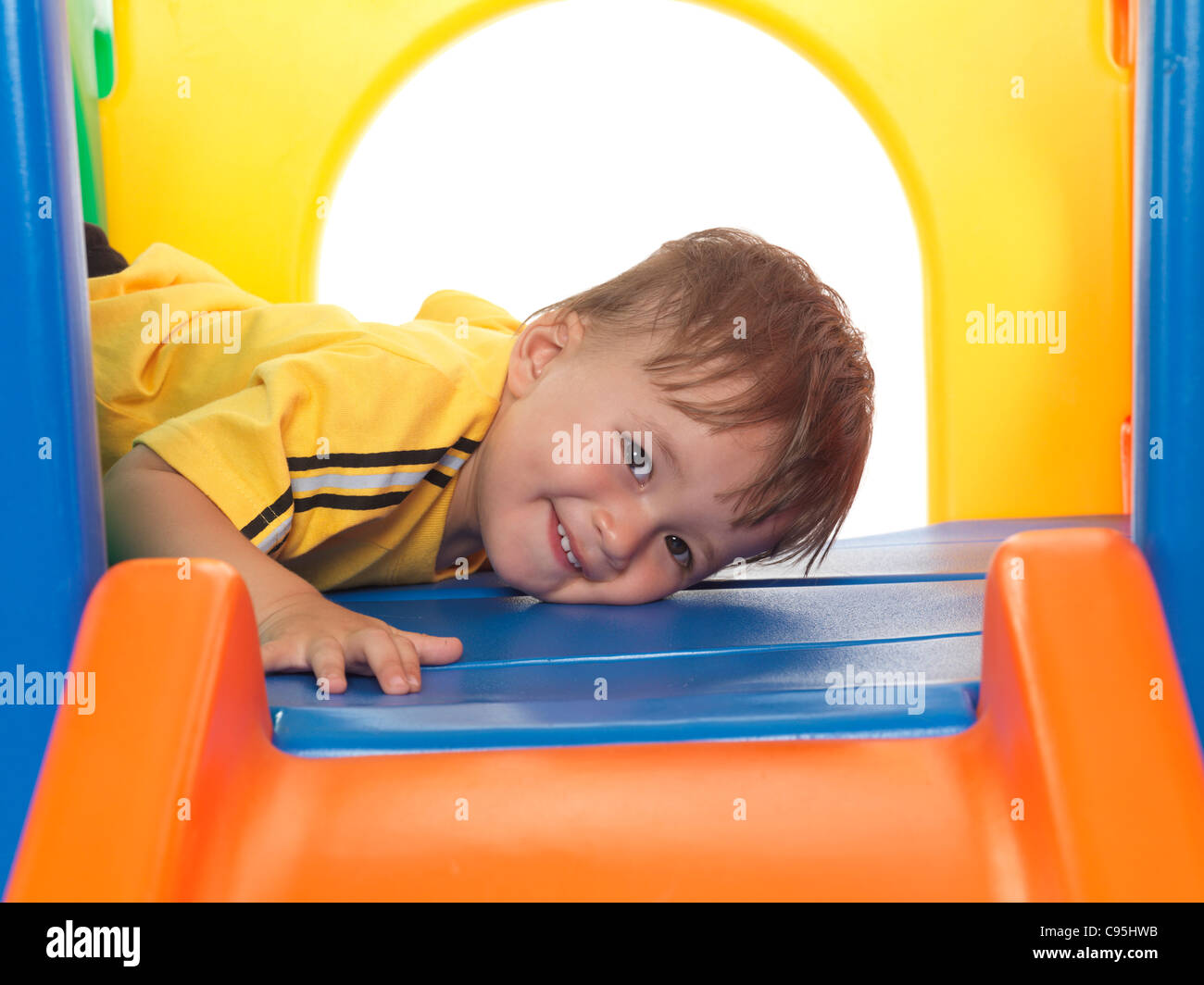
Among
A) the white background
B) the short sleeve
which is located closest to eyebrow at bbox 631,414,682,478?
the short sleeve

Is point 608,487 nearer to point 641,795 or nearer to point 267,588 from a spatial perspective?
point 267,588

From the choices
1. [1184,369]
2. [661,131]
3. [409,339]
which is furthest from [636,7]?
[1184,369]

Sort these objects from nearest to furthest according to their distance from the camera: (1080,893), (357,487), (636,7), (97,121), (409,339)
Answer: (1080,893)
(357,487)
(409,339)
(97,121)
(636,7)

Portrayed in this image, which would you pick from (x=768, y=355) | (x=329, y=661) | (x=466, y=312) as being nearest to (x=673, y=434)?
(x=768, y=355)

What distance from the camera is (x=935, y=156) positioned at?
168 cm

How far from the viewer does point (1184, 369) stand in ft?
2.08

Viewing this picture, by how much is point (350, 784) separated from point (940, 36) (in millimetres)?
1468

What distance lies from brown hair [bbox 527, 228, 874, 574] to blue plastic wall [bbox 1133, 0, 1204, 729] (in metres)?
0.40

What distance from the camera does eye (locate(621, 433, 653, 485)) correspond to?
3.29 feet

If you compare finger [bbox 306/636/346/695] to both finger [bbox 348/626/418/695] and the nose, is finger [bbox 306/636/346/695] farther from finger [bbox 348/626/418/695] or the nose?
the nose

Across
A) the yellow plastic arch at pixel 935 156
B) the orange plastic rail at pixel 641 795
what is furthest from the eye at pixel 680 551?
the yellow plastic arch at pixel 935 156

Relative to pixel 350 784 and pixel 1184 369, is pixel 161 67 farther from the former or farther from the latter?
pixel 1184 369

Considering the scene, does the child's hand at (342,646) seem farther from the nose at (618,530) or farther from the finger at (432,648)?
the nose at (618,530)

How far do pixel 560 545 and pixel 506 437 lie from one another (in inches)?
5.1
